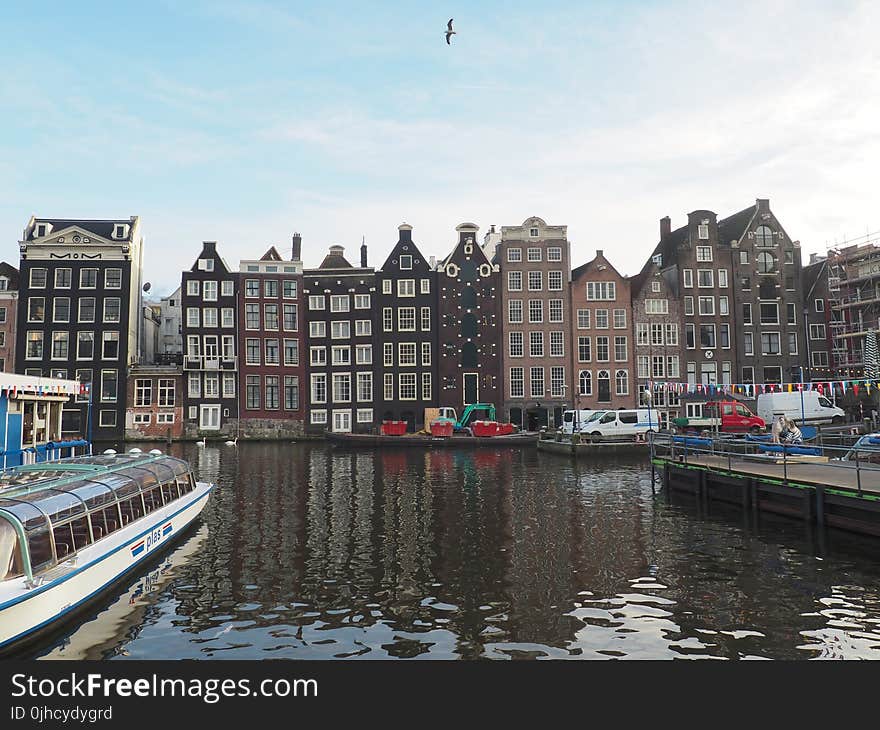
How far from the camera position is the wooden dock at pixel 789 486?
20.2 m

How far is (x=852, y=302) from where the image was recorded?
75500mm

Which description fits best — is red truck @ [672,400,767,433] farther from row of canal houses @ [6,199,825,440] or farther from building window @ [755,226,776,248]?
building window @ [755,226,776,248]

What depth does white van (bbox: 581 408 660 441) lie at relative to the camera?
54281 millimetres

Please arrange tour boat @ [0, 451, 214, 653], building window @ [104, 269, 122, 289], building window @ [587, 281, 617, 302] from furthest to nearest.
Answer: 1. building window @ [587, 281, 617, 302]
2. building window @ [104, 269, 122, 289]
3. tour boat @ [0, 451, 214, 653]

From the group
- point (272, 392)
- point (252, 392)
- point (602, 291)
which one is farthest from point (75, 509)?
point (602, 291)

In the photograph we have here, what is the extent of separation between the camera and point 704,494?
28078mm

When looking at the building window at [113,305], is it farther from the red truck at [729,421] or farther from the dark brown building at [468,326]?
the red truck at [729,421]

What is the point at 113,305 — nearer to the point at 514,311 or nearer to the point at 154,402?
the point at 154,402

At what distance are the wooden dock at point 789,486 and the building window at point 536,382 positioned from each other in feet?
134

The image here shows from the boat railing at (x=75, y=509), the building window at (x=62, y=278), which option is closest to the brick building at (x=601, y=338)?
the building window at (x=62, y=278)

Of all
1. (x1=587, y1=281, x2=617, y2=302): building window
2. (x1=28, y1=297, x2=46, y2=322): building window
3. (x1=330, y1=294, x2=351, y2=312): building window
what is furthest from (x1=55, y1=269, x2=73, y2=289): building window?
(x1=587, y1=281, x2=617, y2=302): building window

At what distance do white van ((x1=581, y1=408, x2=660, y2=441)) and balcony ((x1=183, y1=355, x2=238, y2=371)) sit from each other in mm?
41470

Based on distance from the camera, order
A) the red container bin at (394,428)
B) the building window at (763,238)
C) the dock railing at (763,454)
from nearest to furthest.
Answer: the dock railing at (763,454) < the red container bin at (394,428) < the building window at (763,238)
